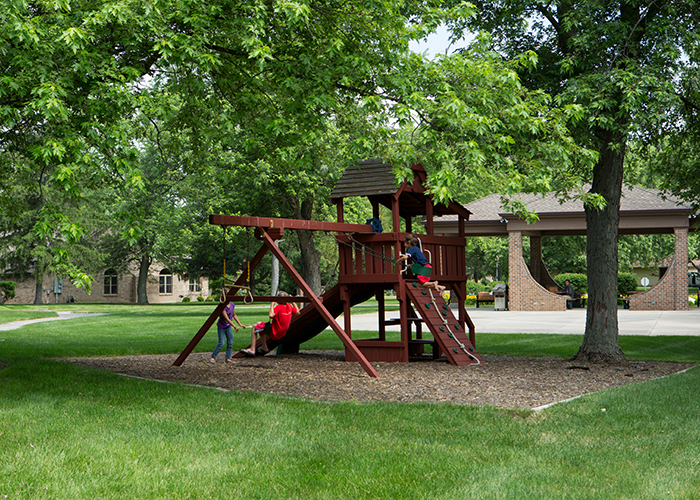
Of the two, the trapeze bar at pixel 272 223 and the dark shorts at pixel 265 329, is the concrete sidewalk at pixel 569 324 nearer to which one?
the dark shorts at pixel 265 329

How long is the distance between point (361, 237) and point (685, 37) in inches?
248

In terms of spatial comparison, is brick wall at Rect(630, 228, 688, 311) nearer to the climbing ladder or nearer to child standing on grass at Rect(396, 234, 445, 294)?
the climbing ladder

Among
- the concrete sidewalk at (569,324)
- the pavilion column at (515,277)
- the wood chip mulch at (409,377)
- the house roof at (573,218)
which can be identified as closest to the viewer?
the wood chip mulch at (409,377)

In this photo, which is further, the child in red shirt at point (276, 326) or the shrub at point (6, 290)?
the shrub at point (6, 290)

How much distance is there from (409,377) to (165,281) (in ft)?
174

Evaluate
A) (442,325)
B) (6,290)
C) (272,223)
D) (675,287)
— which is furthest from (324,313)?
(6,290)

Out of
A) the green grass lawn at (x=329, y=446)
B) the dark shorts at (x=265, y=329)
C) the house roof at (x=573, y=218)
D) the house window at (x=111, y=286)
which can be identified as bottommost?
the green grass lawn at (x=329, y=446)

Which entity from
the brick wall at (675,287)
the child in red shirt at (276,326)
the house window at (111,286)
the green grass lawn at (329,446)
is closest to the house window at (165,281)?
the house window at (111,286)

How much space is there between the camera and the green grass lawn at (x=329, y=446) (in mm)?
4773

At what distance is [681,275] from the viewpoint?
28766 millimetres

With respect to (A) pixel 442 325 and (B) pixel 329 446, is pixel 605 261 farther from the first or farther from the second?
(B) pixel 329 446

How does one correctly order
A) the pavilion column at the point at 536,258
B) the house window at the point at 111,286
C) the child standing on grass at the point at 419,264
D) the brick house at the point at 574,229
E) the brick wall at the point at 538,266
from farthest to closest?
the house window at the point at 111,286, the brick wall at the point at 538,266, the pavilion column at the point at 536,258, the brick house at the point at 574,229, the child standing on grass at the point at 419,264

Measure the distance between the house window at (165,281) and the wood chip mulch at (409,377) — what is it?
4768 cm

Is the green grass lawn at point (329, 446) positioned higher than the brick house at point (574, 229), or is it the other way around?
the brick house at point (574, 229)
